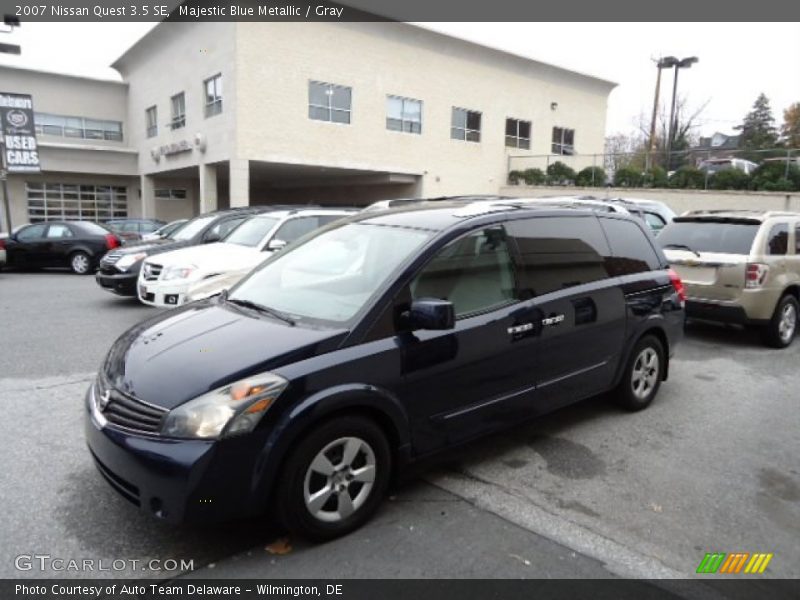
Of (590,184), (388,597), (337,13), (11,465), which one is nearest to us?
(388,597)

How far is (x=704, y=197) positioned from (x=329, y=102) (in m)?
15.2

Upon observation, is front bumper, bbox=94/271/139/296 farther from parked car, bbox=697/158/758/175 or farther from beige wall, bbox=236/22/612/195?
parked car, bbox=697/158/758/175

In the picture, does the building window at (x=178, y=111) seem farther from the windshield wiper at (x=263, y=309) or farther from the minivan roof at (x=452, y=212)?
the windshield wiper at (x=263, y=309)

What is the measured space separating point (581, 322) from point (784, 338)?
184 inches

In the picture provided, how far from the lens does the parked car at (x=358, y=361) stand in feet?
9.32

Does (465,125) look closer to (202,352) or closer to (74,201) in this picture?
(74,201)

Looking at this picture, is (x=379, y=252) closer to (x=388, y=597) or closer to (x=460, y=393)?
(x=460, y=393)

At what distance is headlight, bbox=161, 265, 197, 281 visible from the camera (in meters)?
8.32

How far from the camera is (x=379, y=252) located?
3875 mm

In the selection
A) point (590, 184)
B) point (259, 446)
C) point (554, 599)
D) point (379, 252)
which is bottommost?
point (554, 599)

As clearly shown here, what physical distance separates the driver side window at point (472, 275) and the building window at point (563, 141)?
100ft

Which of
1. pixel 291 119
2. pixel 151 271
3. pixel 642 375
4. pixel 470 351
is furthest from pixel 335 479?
pixel 291 119

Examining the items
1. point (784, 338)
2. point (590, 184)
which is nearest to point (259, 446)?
point (784, 338)


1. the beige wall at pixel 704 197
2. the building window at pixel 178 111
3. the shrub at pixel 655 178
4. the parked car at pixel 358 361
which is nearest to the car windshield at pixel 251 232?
the parked car at pixel 358 361
